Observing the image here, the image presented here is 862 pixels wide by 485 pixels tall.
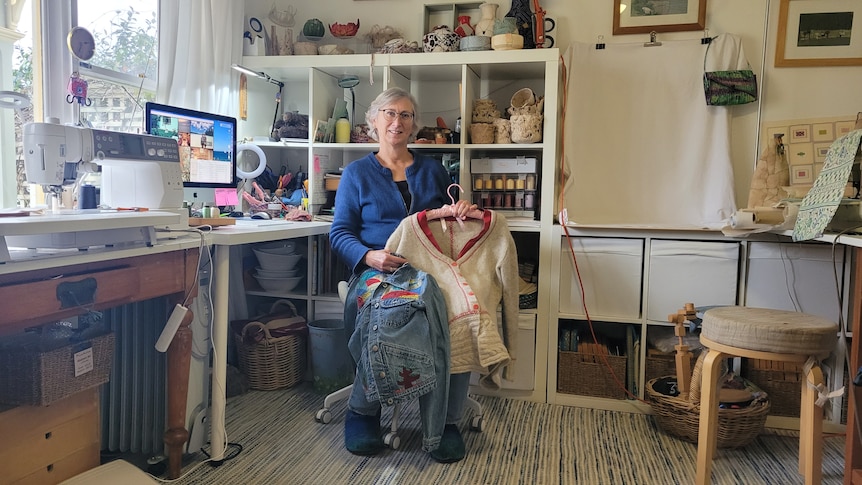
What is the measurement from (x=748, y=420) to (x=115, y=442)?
83.1 inches

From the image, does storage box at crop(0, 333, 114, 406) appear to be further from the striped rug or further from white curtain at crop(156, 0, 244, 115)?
white curtain at crop(156, 0, 244, 115)

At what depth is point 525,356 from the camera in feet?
8.59

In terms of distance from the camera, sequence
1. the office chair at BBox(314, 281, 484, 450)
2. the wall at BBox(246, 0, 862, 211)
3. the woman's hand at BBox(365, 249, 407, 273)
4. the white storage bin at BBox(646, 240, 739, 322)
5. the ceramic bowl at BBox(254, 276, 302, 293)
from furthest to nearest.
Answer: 1. the ceramic bowl at BBox(254, 276, 302, 293)
2. the wall at BBox(246, 0, 862, 211)
3. the white storage bin at BBox(646, 240, 739, 322)
4. the office chair at BBox(314, 281, 484, 450)
5. the woman's hand at BBox(365, 249, 407, 273)

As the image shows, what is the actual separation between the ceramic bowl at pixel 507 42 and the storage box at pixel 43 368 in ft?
6.19

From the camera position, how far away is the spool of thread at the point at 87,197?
174cm

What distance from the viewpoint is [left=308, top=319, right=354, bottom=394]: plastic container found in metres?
2.57

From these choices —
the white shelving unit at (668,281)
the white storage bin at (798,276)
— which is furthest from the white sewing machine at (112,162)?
the white storage bin at (798,276)

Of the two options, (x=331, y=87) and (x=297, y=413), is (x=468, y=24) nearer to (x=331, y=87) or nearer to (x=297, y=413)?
(x=331, y=87)

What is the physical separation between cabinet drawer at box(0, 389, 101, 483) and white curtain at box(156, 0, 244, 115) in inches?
51.6

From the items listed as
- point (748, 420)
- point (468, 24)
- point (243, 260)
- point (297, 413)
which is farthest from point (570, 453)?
point (468, 24)

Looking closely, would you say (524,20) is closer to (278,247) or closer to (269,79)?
(269,79)

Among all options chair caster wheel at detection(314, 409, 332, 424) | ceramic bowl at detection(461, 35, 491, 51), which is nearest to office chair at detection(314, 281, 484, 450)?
chair caster wheel at detection(314, 409, 332, 424)

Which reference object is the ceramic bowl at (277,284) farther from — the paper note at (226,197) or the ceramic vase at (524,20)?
the ceramic vase at (524,20)

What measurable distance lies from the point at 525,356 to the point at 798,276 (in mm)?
1103
